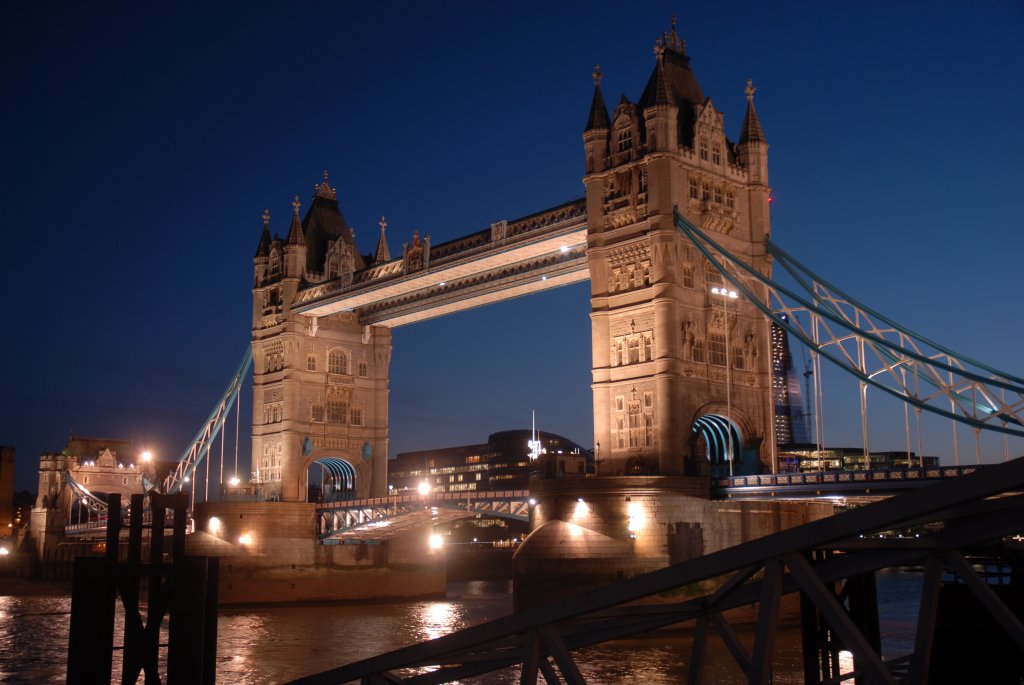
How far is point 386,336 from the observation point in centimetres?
7188

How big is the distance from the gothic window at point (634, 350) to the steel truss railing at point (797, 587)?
34887 mm

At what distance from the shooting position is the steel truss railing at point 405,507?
178 feet

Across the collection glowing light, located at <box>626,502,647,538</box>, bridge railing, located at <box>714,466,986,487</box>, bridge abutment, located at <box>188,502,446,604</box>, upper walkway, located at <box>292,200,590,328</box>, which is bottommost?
bridge abutment, located at <box>188,502,446,604</box>

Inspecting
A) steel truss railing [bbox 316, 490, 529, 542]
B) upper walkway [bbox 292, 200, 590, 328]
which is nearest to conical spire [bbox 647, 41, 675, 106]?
upper walkway [bbox 292, 200, 590, 328]

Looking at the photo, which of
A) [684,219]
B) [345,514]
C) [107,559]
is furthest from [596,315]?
[107,559]

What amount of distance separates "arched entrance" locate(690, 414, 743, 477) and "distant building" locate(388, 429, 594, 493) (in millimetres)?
92987

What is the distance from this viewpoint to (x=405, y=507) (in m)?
61.2

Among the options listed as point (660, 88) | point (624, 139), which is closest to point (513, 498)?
point (624, 139)

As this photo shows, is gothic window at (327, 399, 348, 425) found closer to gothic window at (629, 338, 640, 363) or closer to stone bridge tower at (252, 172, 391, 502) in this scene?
stone bridge tower at (252, 172, 391, 502)

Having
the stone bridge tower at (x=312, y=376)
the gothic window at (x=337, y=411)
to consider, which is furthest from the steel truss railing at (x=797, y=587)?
the gothic window at (x=337, y=411)

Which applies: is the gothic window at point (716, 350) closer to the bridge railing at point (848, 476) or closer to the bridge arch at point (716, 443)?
the bridge arch at point (716, 443)

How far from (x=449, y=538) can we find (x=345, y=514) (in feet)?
180

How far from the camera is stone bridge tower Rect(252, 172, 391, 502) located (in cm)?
6844

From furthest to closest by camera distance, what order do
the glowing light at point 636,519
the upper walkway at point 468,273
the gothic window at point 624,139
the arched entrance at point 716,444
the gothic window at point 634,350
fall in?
the upper walkway at point 468,273 → the gothic window at point 624,139 → the gothic window at point 634,350 → the arched entrance at point 716,444 → the glowing light at point 636,519
